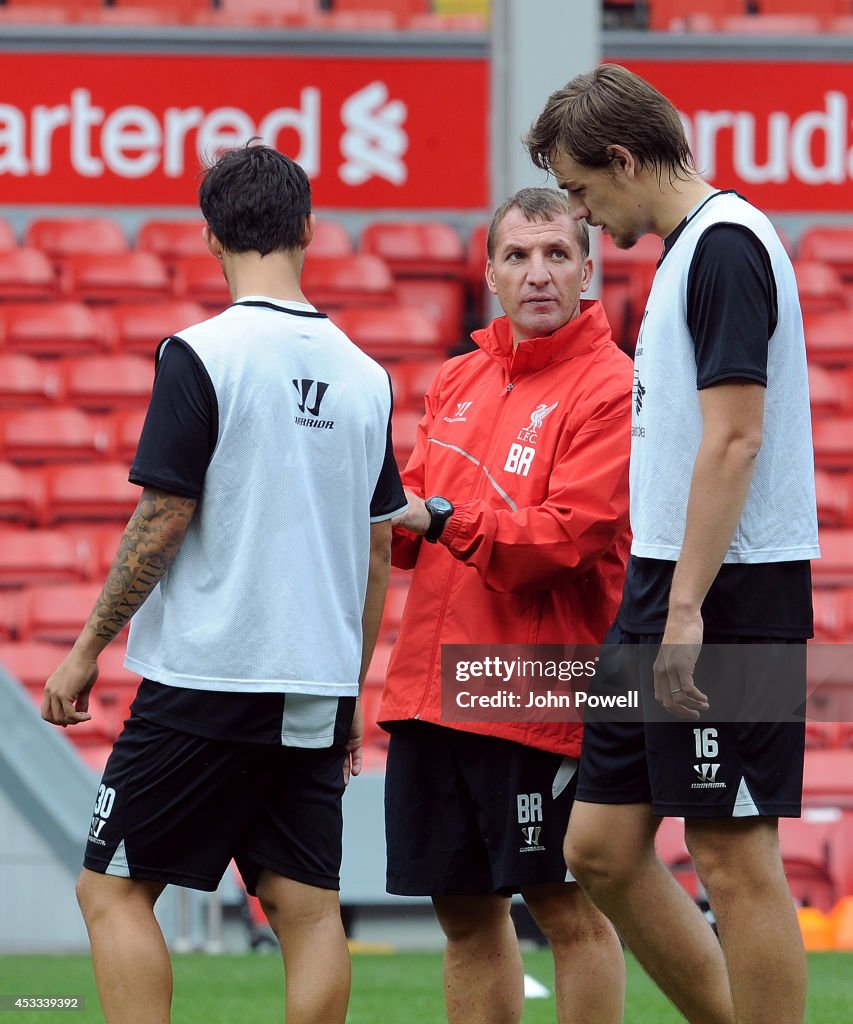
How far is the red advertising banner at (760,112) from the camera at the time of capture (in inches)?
362

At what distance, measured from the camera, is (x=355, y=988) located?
4.57m

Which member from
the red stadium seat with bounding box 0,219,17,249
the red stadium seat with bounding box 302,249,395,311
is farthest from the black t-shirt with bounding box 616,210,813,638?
the red stadium seat with bounding box 0,219,17,249

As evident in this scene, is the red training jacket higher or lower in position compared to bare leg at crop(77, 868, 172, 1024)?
higher

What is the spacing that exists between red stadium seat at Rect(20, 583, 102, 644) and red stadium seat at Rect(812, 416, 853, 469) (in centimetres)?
363

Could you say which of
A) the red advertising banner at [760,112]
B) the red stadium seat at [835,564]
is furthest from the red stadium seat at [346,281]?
the red stadium seat at [835,564]

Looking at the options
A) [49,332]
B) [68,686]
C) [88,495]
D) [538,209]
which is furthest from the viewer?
[49,332]

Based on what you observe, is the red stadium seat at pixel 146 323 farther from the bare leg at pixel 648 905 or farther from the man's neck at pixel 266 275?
the bare leg at pixel 648 905

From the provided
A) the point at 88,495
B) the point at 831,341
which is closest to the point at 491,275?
the point at 88,495

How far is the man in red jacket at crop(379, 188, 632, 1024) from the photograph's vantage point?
9.61 feet

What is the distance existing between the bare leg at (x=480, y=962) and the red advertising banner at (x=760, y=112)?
6781 mm

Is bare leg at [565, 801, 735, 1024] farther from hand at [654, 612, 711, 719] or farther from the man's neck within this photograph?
the man's neck

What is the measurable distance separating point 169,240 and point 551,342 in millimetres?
6222

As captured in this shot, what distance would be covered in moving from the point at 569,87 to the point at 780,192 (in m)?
6.94

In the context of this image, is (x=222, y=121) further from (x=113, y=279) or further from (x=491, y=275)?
(x=491, y=275)
